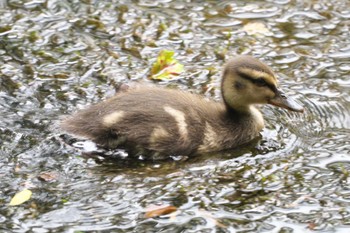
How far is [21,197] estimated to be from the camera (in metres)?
4.80

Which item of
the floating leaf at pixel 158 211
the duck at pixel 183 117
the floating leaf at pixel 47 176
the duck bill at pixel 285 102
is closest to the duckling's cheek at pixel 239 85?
the duck at pixel 183 117

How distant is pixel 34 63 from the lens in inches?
251

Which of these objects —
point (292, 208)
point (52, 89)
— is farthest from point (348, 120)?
point (52, 89)

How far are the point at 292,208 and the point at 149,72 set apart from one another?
6.28 ft

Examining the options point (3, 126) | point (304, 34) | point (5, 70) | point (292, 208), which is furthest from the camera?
point (304, 34)

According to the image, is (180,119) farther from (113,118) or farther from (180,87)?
(180,87)

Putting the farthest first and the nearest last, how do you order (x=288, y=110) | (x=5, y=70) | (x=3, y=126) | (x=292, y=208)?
(x=5, y=70)
(x=288, y=110)
(x=3, y=126)
(x=292, y=208)

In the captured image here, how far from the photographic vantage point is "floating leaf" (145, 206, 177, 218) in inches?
185

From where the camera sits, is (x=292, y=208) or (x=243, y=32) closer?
(x=292, y=208)

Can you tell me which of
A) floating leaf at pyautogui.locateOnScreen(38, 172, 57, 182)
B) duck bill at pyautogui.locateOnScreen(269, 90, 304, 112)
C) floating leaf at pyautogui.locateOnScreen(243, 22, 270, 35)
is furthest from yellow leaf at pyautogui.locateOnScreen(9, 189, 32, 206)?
floating leaf at pyautogui.locateOnScreen(243, 22, 270, 35)

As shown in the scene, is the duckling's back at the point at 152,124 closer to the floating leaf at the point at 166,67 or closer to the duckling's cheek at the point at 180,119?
the duckling's cheek at the point at 180,119

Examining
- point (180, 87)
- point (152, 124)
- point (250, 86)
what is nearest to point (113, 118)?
point (152, 124)

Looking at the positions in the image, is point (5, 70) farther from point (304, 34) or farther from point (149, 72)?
point (304, 34)

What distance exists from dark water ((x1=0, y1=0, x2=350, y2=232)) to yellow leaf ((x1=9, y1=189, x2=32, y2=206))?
0.11ft
